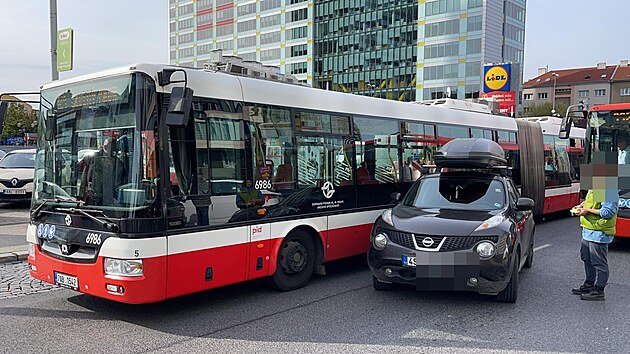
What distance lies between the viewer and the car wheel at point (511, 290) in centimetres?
651

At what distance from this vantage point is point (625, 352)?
5.04 meters

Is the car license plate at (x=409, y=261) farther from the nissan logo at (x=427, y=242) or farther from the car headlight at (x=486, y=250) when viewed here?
the car headlight at (x=486, y=250)

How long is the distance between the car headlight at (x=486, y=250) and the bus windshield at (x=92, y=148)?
3.84 meters

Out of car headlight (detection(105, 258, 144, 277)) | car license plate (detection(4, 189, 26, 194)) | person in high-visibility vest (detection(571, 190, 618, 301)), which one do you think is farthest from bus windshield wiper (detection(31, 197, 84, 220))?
car license plate (detection(4, 189, 26, 194))

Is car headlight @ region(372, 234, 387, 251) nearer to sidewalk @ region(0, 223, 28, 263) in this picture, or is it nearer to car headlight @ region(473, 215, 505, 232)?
car headlight @ region(473, 215, 505, 232)

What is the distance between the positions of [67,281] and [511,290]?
5.33 m

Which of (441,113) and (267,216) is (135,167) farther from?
(441,113)

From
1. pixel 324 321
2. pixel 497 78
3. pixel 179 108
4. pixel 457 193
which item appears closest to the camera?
pixel 179 108

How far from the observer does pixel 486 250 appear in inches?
243

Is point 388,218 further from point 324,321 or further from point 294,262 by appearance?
point 324,321

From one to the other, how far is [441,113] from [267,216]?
18.0 ft

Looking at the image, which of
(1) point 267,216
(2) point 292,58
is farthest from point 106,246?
(2) point 292,58

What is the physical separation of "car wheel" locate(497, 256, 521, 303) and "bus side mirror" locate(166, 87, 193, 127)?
171 inches

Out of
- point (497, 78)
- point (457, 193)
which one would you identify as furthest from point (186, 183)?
point (497, 78)
